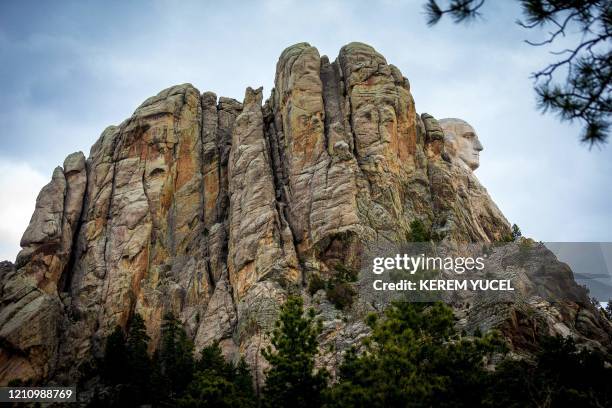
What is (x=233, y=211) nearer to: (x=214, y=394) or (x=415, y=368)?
(x=214, y=394)

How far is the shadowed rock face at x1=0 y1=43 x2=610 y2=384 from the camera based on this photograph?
57.1 m

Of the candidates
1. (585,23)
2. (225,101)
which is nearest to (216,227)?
(225,101)

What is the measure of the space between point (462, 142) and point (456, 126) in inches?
102

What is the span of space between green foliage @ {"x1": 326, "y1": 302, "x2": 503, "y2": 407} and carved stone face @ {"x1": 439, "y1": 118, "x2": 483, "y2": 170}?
50.9 m

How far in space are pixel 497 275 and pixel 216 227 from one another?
27.8m

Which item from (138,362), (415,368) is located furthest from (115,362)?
(415,368)

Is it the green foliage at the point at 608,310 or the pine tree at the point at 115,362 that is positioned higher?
the green foliage at the point at 608,310

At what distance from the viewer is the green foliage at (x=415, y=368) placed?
96.2 ft

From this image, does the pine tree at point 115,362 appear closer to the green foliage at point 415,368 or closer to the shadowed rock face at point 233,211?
the shadowed rock face at point 233,211

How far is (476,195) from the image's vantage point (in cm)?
7419

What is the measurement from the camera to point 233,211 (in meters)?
64.2

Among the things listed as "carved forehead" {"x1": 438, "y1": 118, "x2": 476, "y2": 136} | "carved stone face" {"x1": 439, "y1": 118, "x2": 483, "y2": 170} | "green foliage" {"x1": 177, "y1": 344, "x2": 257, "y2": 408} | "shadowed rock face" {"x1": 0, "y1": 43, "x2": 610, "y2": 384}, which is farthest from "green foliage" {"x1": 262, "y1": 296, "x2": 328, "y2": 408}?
"carved forehead" {"x1": 438, "y1": 118, "x2": 476, "y2": 136}

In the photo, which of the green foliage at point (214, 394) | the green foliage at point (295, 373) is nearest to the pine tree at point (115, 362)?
the green foliage at point (214, 394)

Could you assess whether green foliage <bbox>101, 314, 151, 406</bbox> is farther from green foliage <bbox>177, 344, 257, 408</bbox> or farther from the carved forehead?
the carved forehead
